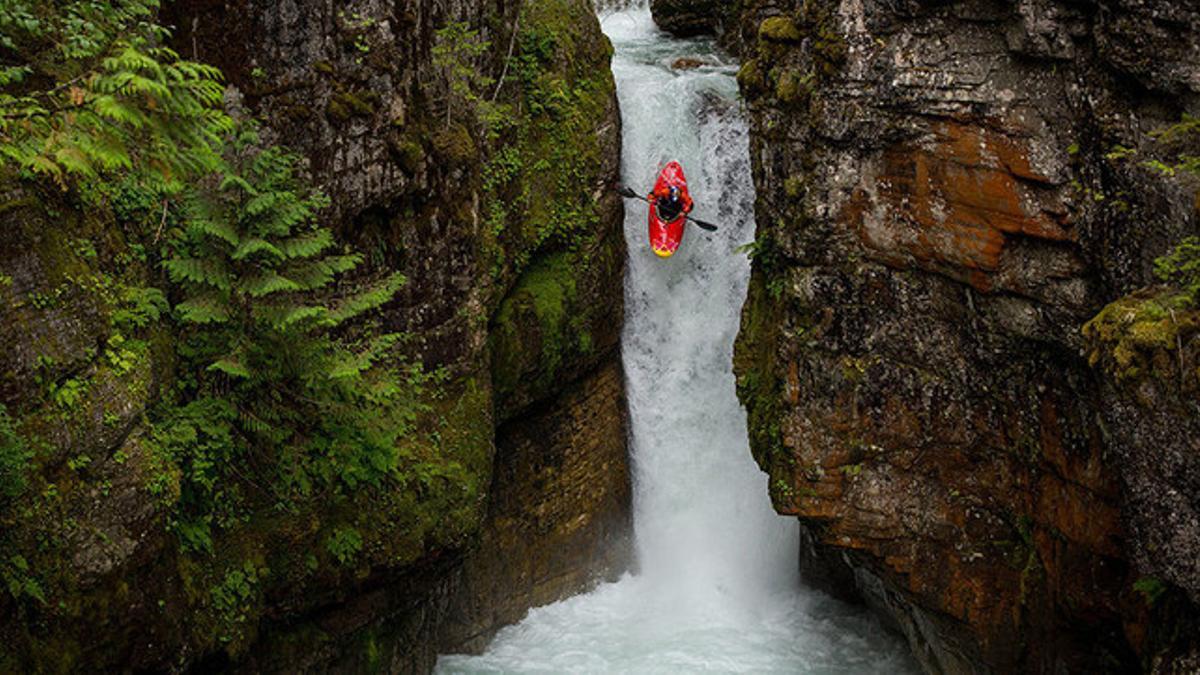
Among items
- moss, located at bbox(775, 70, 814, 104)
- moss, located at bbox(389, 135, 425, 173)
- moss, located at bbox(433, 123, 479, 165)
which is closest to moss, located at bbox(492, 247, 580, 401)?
moss, located at bbox(433, 123, 479, 165)

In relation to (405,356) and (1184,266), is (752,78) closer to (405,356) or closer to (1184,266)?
(405,356)

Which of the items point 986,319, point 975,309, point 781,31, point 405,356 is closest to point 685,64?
point 781,31

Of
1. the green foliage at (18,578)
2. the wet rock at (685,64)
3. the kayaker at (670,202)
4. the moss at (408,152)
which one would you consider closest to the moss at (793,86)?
the kayaker at (670,202)

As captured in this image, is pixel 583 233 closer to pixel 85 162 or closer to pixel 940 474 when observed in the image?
pixel 940 474

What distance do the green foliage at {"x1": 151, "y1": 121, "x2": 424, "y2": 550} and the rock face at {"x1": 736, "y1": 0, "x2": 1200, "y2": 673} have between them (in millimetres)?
4576

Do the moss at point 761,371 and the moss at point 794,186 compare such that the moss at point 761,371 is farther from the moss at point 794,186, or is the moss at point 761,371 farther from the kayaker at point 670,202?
the kayaker at point 670,202

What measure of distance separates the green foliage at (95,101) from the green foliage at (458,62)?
3.79 metres

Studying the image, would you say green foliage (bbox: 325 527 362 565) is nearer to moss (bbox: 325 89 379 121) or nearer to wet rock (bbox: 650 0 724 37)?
moss (bbox: 325 89 379 121)

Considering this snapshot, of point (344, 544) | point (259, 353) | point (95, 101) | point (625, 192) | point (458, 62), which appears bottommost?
point (344, 544)

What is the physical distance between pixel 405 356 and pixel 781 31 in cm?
532

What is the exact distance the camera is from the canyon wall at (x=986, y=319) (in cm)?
797

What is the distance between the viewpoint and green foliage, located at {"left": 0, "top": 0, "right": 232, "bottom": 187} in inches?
234

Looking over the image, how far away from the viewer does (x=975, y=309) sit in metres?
9.97

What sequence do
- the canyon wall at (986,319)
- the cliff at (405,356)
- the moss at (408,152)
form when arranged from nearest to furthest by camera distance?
the cliff at (405,356) → the canyon wall at (986,319) → the moss at (408,152)
